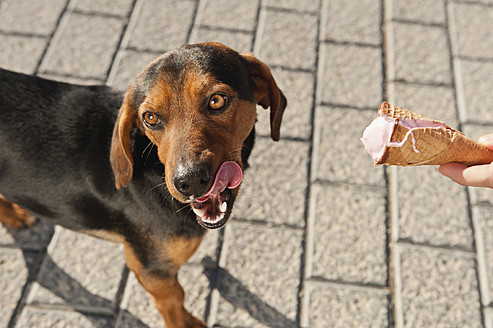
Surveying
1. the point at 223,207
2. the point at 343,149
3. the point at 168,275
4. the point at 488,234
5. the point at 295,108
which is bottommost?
the point at 488,234

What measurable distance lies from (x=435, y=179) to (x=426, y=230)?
1.89ft

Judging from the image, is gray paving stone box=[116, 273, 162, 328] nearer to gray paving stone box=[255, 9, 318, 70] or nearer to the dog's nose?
the dog's nose

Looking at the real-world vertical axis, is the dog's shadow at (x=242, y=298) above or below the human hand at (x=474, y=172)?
below

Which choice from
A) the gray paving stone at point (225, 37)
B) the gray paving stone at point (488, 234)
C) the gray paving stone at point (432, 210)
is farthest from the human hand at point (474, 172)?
the gray paving stone at point (225, 37)

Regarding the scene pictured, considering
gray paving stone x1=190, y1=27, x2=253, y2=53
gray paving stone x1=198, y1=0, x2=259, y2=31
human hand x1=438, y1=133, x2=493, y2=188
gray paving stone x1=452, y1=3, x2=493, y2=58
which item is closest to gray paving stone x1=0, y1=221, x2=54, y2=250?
gray paving stone x1=190, y1=27, x2=253, y2=53

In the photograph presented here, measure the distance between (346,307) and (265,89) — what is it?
1.93 meters

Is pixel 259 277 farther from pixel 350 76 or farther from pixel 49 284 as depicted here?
pixel 350 76

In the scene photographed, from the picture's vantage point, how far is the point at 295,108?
207 inches

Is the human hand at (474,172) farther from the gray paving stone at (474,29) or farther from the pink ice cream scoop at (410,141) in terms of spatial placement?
the gray paving stone at (474,29)

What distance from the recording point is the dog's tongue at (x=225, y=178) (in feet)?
9.79

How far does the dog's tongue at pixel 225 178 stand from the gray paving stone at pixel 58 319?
1.69 meters

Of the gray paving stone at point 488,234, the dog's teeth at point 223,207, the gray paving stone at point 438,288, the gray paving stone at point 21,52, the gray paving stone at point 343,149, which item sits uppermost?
the dog's teeth at point 223,207

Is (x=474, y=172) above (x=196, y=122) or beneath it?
beneath

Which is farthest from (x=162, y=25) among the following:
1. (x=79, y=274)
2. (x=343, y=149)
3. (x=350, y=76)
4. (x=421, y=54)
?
(x=79, y=274)
